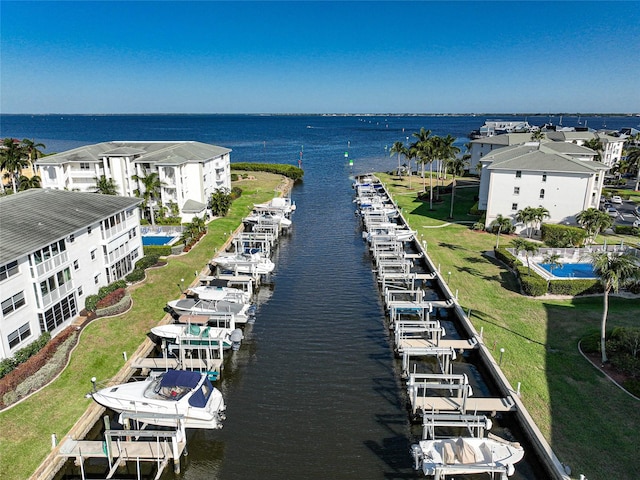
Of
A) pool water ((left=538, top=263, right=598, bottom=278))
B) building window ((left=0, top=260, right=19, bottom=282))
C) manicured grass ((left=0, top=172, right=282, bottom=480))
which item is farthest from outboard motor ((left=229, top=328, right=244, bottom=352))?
pool water ((left=538, top=263, right=598, bottom=278))

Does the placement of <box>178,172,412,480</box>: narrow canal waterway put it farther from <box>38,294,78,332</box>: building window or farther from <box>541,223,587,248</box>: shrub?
<box>541,223,587,248</box>: shrub

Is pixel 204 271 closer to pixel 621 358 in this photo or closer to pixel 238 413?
pixel 238 413

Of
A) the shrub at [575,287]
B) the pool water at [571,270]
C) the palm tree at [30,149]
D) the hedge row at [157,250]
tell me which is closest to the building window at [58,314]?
the hedge row at [157,250]

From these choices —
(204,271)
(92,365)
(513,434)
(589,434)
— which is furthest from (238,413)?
(204,271)

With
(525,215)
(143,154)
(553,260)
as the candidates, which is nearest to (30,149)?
(143,154)

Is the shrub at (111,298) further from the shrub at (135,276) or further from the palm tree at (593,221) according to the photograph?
the palm tree at (593,221)

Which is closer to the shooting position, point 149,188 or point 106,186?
point 106,186

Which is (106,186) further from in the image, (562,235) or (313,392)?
(562,235)
